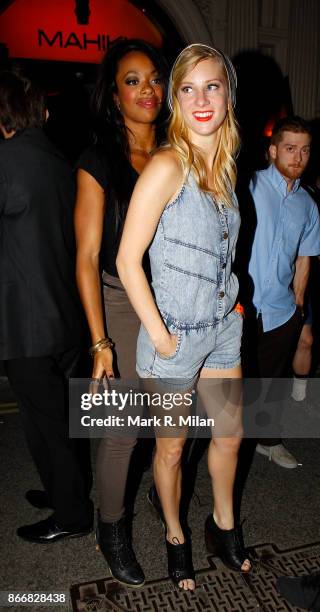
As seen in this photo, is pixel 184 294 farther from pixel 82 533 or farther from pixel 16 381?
pixel 82 533

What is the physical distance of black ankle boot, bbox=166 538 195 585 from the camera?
79.0 inches

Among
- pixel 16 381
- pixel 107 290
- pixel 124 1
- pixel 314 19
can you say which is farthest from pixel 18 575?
pixel 314 19

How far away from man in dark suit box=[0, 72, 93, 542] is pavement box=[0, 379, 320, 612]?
416 millimetres

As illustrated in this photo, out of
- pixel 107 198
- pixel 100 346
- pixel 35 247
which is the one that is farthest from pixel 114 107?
pixel 100 346

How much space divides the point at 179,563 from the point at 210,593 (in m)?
0.16

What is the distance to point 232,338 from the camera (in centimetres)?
184

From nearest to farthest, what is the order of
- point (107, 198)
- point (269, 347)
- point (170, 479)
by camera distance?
point (107, 198), point (170, 479), point (269, 347)

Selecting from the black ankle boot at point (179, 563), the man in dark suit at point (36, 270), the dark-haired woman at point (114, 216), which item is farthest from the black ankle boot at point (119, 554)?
the man in dark suit at point (36, 270)

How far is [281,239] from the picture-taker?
8.38 ft

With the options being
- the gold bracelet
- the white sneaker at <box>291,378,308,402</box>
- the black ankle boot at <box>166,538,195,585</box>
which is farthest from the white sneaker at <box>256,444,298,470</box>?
the gold bracelet

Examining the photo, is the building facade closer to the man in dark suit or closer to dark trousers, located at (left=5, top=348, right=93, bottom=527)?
the man in dark suit

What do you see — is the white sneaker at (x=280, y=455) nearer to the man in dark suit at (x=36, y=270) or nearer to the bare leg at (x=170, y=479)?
the bare leg at (x=170, y=479)

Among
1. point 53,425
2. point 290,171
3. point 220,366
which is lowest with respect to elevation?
point 53,425

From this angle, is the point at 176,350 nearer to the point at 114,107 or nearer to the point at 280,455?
the point at 114,107
